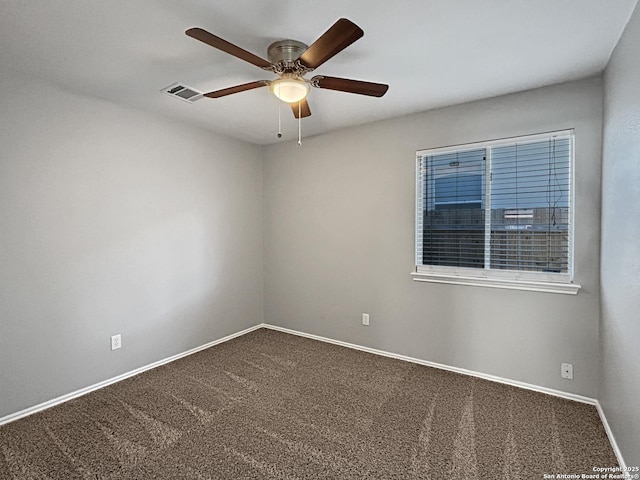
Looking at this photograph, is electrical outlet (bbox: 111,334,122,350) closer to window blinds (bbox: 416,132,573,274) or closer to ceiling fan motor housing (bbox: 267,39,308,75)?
ceiling fan motor housing (bbox: 267,39,308,75)

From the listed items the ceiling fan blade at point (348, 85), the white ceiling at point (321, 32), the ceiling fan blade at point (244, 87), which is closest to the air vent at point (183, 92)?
the white ceiling at point (321, 32)

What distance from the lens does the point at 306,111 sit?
8.04 feet

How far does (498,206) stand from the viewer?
286 centimetres

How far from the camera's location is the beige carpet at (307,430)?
1.84m

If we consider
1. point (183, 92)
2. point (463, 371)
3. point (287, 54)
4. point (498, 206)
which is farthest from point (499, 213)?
point (183, 92)

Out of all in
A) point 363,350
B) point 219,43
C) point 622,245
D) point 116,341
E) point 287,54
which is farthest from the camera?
point 363,350

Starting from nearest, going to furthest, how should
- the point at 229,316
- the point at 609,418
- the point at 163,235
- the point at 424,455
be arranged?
the point at 424,455, the point at 609,418, the point at 163,235, the point at 229,316

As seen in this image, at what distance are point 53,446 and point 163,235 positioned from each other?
1.82m

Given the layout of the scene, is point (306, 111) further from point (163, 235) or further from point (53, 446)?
point (53, 446)

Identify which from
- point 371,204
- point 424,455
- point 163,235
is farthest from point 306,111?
point 424,455

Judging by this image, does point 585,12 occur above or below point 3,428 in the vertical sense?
above

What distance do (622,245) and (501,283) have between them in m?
1.03

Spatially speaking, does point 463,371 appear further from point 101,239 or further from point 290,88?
point 101,239

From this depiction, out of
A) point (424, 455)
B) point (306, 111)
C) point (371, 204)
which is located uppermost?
point (306, 111)
